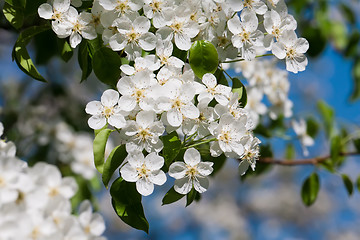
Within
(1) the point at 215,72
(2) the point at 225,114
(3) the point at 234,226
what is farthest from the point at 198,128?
(3) the point at 234,226

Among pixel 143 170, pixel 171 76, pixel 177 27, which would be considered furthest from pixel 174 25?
pixel 143 170

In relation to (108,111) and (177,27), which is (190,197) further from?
(177,27)

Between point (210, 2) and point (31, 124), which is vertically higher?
point (210, 2)

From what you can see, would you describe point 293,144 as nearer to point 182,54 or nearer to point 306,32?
point 306,32

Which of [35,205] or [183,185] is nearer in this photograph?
[35,205]

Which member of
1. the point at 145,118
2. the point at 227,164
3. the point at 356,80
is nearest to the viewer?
the point at 145,118

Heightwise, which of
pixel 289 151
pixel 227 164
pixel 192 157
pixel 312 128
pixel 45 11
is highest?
pixel 45 11

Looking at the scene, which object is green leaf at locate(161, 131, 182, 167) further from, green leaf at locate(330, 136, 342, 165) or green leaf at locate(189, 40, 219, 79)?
green leaf at locate(330, 136, 342, 165)
